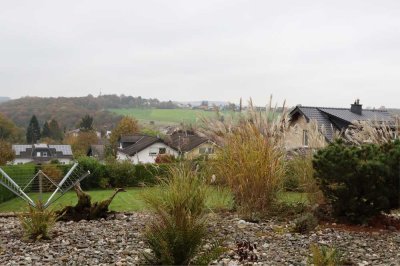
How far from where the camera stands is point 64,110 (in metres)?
62.5

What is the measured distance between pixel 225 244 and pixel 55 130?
61.5 metres

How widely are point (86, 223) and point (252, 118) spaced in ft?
8.97

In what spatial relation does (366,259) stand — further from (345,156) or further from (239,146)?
(239,146)

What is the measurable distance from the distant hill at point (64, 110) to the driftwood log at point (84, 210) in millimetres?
54437

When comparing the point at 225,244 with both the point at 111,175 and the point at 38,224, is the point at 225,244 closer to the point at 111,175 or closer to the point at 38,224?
the point at 38,224

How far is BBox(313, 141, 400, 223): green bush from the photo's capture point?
5.51 meters

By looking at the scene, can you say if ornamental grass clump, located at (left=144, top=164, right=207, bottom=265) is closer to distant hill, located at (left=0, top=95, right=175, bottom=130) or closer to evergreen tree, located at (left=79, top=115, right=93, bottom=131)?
evergreen tree, located at (left=79, top=115, right=93, bottom=131)

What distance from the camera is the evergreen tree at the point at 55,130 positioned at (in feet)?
202

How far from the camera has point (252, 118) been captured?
20.5 feet

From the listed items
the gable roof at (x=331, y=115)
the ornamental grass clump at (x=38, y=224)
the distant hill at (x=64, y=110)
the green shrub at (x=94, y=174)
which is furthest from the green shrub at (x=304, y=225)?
the distant hill at (x=64, y=110)

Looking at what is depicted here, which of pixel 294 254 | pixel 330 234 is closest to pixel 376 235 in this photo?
pixel 330 234

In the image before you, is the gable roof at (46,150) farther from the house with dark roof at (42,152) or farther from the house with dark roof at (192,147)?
the house with dark roof at (192,147)

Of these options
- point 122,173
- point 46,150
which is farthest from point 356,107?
point 46,150

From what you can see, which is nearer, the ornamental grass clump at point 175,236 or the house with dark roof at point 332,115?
the ornamental grass clump at point 175,236
